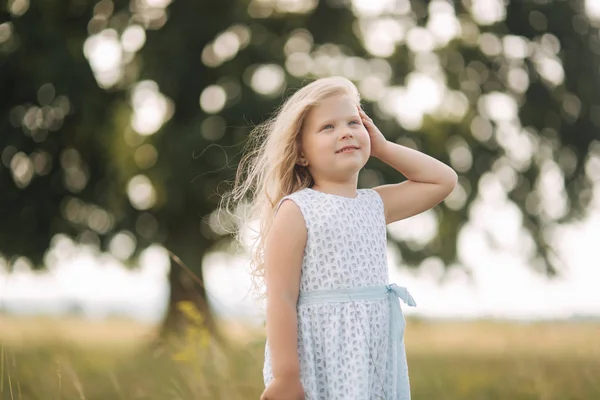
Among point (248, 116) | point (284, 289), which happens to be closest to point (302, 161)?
point (284, 289)

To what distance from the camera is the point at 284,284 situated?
2.34 meters

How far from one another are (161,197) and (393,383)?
653cm

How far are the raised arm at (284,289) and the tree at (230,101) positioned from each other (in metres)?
5.67

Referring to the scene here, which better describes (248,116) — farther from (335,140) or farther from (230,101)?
(335,140)

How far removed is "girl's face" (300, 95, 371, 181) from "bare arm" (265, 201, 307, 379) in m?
0.18

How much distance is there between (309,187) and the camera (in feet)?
8.61

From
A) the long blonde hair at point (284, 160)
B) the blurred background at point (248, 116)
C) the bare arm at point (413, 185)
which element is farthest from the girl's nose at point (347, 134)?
the blurred background at point (248, 116)

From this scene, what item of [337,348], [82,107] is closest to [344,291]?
[337,348]

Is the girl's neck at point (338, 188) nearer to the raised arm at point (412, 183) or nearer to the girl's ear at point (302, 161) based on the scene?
the girl's ear at point (302, 161)

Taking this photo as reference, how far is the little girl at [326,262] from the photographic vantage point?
7.67 ft

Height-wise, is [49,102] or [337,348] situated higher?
[337,348]

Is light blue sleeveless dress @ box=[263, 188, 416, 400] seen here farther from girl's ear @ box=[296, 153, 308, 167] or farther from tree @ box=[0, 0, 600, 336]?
tree @ box=[0, 0, 600, 336]

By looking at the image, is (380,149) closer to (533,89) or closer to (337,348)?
(337,348)

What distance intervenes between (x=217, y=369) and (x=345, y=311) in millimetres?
1465
